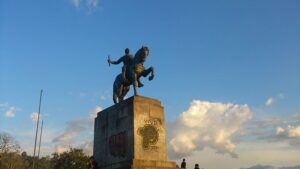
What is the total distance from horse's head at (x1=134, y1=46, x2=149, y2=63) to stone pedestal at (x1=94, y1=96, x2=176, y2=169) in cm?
229

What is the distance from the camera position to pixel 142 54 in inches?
728

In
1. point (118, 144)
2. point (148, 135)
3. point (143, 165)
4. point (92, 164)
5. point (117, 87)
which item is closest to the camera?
point (143, 165)

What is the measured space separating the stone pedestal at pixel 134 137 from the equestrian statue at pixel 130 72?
3.92 feet

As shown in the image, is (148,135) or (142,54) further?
(142,54)

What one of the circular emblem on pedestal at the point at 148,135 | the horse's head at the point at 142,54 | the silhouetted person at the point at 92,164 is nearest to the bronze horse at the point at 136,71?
the horse's head at the point at 142,54

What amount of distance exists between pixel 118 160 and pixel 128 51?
20.4 ft

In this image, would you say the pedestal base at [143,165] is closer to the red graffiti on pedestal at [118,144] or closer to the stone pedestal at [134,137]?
the stone pedestal at [134,137]

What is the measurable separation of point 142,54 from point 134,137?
4728 millimetres

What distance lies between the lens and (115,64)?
64.7 feet

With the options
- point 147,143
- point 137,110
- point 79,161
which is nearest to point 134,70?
point 137,110

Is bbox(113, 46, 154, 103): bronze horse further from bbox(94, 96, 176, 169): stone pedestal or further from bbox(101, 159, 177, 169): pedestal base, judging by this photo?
bbox(101, 159, 177, 169): pedestal base

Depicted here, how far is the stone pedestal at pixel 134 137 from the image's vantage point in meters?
16.2

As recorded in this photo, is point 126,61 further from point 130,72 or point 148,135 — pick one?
point 148,135

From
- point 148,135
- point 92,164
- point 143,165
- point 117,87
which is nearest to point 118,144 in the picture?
point 148,135
